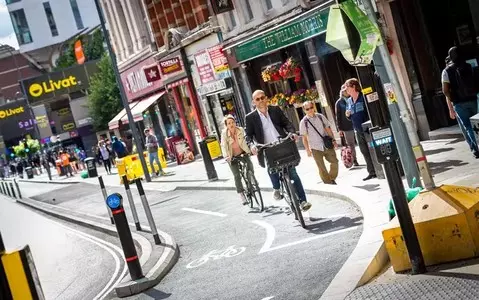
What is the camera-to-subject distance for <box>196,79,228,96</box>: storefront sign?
30.2 metres

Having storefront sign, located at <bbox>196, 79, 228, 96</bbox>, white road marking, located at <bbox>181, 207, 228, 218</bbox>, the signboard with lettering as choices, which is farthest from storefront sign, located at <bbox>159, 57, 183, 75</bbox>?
the signboard with lettering

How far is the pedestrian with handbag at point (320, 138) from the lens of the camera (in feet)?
47.1

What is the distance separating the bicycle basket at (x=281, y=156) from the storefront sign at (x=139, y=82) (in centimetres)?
2712

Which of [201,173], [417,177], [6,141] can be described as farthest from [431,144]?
[6,141]

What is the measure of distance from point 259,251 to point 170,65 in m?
Answer: 24.6

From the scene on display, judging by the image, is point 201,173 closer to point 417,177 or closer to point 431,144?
point 431,144

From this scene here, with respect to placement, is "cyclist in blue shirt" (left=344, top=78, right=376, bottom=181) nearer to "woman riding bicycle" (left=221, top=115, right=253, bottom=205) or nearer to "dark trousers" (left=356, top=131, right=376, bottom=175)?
"dark trousers" (left=356, top=131, right=376, bottom=175)

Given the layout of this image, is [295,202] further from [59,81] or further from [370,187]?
[59,81]

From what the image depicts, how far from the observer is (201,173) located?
26812mm

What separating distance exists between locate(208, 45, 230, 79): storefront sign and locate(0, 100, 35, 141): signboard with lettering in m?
72.5

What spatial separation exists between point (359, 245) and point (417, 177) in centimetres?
141

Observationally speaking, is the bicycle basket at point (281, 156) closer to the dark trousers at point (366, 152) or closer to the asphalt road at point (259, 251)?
the asphalt road at point (259, 251)

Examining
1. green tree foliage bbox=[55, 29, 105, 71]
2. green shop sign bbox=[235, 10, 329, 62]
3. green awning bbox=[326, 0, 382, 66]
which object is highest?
green tree foliage bbox=[55, 29, 105, 71]

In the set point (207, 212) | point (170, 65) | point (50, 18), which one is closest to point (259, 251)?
point (207, 212)
